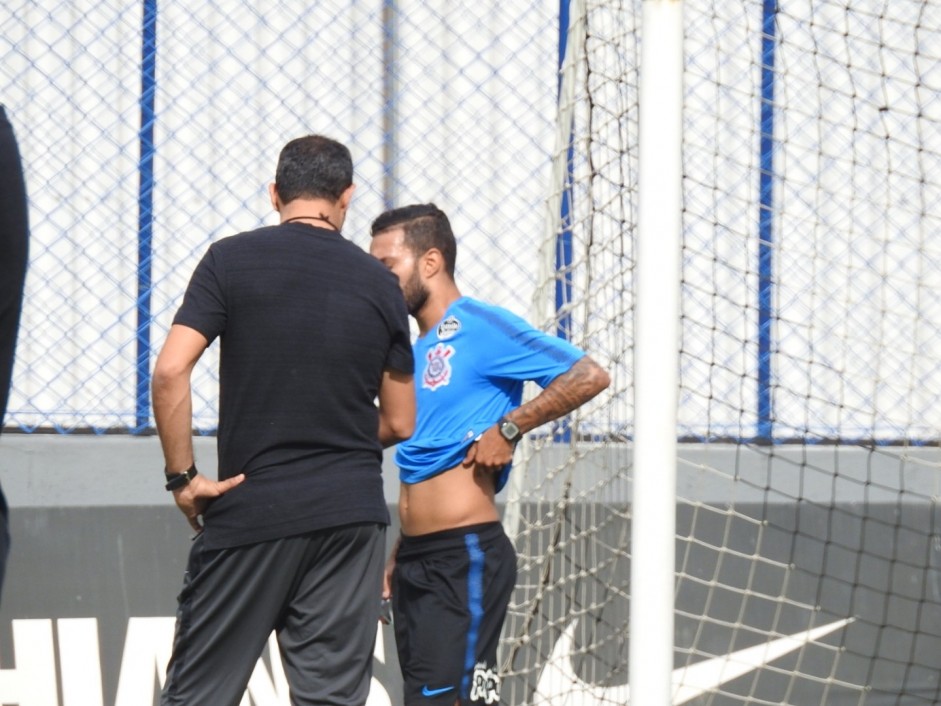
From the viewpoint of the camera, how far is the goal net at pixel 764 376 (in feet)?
16.1

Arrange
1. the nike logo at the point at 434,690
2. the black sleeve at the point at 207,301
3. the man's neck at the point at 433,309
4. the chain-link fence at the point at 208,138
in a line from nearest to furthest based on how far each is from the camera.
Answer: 1. the black sleeve at the point at 207,301
2. the nike logo at the point at 434,690
3. the man's neck at the point at 433,309
4. the chain-link fence at the point at 208,138

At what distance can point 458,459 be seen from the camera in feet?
13.4

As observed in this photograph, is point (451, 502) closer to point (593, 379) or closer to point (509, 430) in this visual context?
point (509, 430)

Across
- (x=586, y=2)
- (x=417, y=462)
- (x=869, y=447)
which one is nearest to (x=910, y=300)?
(x=869, y=447)

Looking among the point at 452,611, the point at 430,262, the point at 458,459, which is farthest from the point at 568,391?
the point at 452,611

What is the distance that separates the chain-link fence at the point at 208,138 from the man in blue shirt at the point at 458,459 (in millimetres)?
1370

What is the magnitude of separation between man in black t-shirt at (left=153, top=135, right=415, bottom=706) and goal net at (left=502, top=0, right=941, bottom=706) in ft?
4.35

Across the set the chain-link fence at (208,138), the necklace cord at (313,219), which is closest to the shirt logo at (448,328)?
the necklace cord at (313,219)

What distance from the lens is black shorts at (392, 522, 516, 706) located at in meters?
3.90

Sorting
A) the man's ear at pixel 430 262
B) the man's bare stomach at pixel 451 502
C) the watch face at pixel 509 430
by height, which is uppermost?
the man's ear at pixel 430 262

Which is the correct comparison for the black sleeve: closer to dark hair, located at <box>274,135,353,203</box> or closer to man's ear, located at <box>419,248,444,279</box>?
dark hair, located at <box>274,135,353,203</box>

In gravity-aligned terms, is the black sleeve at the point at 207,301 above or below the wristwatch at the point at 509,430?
above

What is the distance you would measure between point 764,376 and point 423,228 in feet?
6.96

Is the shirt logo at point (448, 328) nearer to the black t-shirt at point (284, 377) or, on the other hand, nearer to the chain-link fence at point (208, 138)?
the black t-shirt at point (284, 377)
